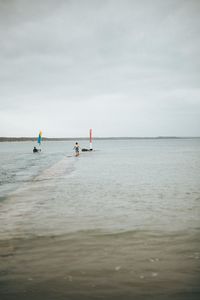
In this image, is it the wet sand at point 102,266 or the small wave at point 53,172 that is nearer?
the wet sand at point 102,266

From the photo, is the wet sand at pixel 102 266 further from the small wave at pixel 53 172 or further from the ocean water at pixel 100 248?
the small wave at pixel 53 172

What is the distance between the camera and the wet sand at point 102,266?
4.55m

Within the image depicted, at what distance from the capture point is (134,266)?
18.0 ft

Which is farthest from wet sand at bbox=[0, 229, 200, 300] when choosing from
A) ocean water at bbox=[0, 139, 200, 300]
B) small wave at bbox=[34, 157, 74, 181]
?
small wave at bbox=[34, 157, 74, 181]

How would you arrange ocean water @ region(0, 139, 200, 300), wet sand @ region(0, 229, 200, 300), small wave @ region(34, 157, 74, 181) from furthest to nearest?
1. small wave @ region(34, 157, 74, 181)
2. ocean water @ region(0, 139, 200, 300)
3. wet sand @ region(0, 229, 200, 300)

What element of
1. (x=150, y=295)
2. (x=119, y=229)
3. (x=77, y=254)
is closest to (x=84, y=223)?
(x=119, y=229)

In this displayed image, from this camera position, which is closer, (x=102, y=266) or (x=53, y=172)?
(x=102, y=266)

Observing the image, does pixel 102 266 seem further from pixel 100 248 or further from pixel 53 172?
pixel 53 172

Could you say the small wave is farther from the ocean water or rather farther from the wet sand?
the wet sand

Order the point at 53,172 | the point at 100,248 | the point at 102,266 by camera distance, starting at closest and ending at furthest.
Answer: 1. the point at 102,266
2. the point at 100,248
3. the point at 53,172

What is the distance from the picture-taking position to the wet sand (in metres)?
4.55

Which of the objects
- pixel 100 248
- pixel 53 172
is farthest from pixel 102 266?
pixel 53 172

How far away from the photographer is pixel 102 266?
552 centimetres

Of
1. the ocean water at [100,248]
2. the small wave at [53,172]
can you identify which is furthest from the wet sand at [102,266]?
the small wave at [53,172]
